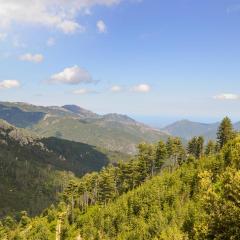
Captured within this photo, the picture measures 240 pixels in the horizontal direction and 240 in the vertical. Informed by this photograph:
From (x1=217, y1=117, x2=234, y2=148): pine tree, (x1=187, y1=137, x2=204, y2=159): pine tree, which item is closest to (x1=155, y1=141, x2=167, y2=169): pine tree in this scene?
(x1=187, y1=137, x2=204, y2=159): pine tree

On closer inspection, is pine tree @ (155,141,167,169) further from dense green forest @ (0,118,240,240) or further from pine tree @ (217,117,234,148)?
pine tree @ (217,117,234,148)

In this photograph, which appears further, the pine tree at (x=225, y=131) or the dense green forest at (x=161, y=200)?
the pine tree at (x=225, y=131)

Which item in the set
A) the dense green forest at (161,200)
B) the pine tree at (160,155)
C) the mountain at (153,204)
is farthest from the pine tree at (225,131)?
the pine tree at (160,155)

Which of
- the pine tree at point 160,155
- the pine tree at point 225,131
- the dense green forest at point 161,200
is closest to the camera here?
the dense green forest at point 161,200

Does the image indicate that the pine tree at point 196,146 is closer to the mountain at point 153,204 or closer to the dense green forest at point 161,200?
the dense green forest at point 161,200

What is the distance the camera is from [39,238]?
136 m

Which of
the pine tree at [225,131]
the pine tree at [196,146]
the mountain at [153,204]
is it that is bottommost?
the mountain at [153,204]

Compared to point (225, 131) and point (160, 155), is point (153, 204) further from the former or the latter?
point (225, 131)

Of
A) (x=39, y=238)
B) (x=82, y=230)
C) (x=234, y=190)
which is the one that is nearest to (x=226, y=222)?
(x=234, y=190)

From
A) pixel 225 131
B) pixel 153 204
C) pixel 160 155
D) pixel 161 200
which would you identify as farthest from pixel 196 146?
pixel 153 204

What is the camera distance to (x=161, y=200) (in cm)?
11644

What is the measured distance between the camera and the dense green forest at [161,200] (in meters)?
38.2

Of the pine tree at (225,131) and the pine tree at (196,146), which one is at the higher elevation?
the pine tree at (225,131)

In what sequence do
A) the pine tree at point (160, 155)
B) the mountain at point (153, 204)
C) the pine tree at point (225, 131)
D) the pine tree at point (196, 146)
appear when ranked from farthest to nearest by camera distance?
1. the pine tree at point (196, 146)
2. the pine tree at point (160, 155)
3. the pine tree at point (225, 131)
4. the mountain at point (153, 204)
